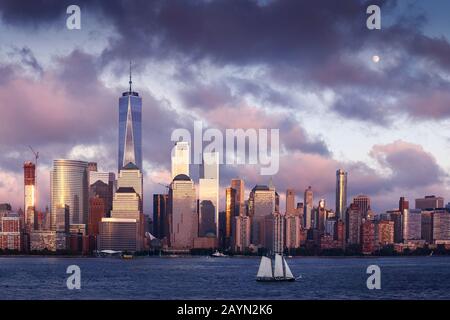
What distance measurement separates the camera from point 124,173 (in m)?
146

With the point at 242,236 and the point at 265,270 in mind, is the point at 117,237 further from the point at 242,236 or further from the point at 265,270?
the point at 265,270

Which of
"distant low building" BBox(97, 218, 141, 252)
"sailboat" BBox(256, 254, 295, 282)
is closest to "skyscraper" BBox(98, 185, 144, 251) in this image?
"distant low building" BBox(97, 218, 141, 252)

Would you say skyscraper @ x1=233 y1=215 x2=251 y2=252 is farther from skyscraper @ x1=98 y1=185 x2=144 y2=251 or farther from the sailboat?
the sailboat

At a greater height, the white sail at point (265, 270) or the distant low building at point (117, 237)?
the white sail at point (265, 270)

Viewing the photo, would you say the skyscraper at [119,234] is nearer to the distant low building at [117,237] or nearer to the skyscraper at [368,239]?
the distant low building at [117,237]

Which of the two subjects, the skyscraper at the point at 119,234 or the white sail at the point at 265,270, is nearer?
the white sail at the point at 265,270

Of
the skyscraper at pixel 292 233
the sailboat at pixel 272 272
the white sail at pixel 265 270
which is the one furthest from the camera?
the skyscraper at pixel 292 233

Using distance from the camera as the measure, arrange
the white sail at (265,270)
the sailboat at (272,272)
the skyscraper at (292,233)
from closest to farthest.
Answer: the white sail at (265,270) → the sailboat at (272,272) → the skyscraper at (292,233)

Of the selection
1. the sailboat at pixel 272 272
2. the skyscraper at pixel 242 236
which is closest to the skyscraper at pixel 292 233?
the skyscraper at pixel 242 236

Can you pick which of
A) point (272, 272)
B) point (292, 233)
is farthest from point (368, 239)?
point (272, 272)

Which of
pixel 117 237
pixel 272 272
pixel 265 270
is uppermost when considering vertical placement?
pixel 265 270
